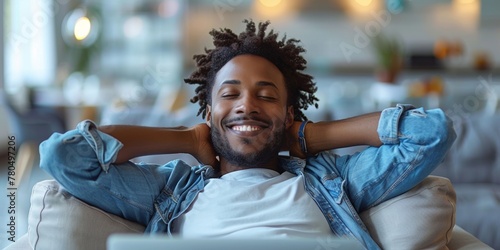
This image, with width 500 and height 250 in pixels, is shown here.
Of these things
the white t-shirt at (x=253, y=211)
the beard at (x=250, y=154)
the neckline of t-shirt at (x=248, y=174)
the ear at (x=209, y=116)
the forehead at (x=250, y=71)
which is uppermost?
the forehead at (x=250, y=71)

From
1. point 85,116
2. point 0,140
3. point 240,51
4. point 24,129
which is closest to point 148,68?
point 85,116

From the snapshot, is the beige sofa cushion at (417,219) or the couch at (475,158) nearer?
the beige sofa cushion at (417,219)

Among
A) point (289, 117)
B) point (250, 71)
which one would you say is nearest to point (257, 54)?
point (250, 71)

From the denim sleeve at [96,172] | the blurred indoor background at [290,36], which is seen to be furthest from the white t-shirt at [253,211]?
the blurred indoor background at [290,36]

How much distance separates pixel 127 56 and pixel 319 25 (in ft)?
6.98

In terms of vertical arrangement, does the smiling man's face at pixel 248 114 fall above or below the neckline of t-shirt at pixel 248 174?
above

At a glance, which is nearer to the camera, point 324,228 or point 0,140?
point 324,228

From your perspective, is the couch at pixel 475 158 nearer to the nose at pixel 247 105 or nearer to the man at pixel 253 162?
the man at pixel 253 162

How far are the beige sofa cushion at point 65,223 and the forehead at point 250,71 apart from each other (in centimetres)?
41

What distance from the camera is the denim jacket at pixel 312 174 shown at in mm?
1429

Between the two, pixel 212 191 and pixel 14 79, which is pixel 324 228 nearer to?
pixel 212 191

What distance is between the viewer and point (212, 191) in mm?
1553

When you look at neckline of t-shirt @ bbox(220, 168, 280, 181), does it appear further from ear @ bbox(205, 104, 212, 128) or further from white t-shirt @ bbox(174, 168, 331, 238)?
ear @ bbox(205, 104, 212, 128)

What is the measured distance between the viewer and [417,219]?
1.49m
